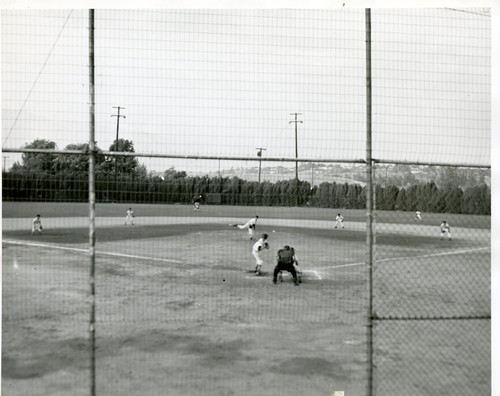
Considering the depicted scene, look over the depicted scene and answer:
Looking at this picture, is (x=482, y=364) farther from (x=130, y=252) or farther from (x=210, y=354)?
(x=130, y=252)

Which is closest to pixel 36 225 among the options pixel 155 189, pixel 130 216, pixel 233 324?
pixel 130 216

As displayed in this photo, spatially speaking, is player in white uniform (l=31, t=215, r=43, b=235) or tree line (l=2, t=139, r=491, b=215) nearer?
tree line (l=2, t=139, r=491, b=215)

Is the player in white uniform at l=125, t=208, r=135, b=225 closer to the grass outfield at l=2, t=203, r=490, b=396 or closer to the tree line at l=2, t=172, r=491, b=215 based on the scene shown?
the grass outfield at l=2, t=203, r=490, b=396

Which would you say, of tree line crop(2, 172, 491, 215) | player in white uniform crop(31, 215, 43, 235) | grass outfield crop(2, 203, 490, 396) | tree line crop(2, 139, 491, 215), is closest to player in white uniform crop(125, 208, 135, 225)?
player in white uniform crop(31, 215, 43, 235)

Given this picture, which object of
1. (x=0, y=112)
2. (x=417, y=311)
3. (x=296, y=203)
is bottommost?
(x=417, y=311)

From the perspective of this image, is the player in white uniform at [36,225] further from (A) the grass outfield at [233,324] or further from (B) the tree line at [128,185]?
(B) the tree line at [128,185]

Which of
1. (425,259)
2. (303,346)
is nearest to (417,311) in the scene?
(303,346)

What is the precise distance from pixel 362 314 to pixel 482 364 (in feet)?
9.33

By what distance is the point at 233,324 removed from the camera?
24.8 feet

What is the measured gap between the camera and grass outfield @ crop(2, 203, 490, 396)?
202 inches

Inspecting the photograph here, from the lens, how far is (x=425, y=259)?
1603 centimetres

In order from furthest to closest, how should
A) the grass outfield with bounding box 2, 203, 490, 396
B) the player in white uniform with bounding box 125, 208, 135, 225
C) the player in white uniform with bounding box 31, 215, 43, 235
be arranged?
the player in white uniform with bounding box 125, 208, 135, 225 → the player in white uniform with bounding box 31, 215, 43, 235 → the grass outfield with bounding box 2, 203, 490, 396

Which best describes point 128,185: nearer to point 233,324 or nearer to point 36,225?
point 233,324

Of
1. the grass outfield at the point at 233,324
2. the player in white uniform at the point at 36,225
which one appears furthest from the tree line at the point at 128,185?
the player in white uniform at the point at 36,225
